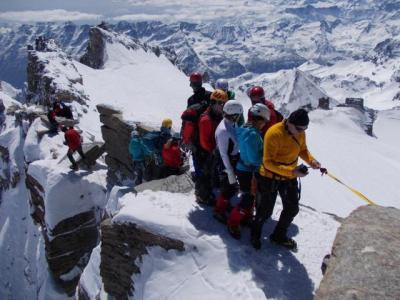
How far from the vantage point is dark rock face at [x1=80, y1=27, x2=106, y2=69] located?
6668cm

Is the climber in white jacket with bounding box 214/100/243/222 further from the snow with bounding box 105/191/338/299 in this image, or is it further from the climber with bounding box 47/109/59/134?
the climber with bounding box 47/109/59/134

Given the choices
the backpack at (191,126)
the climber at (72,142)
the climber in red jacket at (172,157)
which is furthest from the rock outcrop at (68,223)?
the backpack at (191,126)

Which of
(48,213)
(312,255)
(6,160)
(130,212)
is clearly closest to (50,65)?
(6,160)

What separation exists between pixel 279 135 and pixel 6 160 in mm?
29105

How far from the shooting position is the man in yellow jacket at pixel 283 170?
9.19 metres

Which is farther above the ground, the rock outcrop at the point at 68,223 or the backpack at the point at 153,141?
the backpack at the point at 153,141

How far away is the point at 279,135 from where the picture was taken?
9.29 m

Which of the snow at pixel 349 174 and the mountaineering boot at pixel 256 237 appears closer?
the mountaineering boot at pixel 256 237

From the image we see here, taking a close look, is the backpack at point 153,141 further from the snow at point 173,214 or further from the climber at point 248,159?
the climber at point 248,159

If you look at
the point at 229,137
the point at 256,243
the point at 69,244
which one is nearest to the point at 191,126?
the point at 229,137

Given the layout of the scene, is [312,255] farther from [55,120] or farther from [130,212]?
[55,120]

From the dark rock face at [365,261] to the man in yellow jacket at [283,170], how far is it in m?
1.54

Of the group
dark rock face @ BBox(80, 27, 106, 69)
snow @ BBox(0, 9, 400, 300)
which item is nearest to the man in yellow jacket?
snow @ BBox(0, 9, 400, 300)

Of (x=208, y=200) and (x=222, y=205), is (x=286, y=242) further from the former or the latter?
(x=208, y=200)
